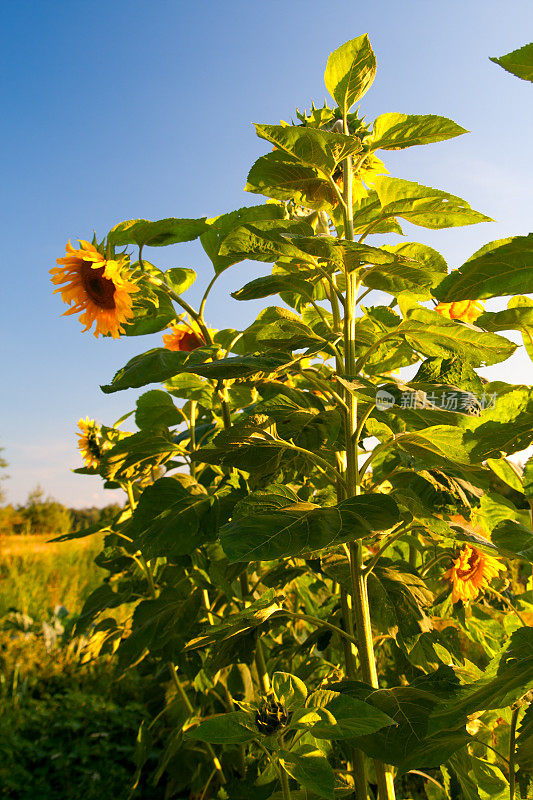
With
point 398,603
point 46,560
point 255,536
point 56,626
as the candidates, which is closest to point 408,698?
point 398,603

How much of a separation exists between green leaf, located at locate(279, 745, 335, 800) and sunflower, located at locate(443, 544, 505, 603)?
21.2 inches

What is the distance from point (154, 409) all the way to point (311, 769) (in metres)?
0.99

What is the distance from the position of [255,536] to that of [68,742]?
2.55m

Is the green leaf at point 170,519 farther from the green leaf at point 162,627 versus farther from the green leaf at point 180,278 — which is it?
the green leaf at point 180,278

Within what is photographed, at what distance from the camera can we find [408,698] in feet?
2.94

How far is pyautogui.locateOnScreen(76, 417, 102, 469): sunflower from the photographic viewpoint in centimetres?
196

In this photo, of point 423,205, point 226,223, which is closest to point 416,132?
point 423,205

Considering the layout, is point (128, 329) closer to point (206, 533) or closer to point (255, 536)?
point (206, 533)

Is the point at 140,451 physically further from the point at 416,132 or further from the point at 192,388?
the point at 416,132

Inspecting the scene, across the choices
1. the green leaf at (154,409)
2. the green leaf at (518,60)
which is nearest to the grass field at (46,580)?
the green leaf at (154,409)

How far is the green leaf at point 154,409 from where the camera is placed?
155 cm

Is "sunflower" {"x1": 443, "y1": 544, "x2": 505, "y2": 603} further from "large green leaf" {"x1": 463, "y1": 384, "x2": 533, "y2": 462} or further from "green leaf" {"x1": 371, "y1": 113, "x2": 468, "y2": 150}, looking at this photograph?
"green leaf" {"x1": 371, "y1": 113, "x2": 468, "y2": 150}

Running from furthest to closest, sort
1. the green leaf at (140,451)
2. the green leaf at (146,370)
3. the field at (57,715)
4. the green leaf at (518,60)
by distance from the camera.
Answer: the field at (57,715) < the green leaf at (140,451) < the green leaf at (146,370) < the green leaf at (518,60)

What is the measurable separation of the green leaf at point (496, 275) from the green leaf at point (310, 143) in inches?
14.3
